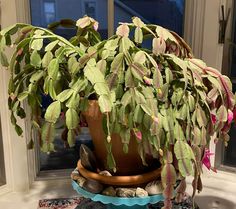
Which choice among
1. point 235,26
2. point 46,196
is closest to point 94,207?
point 46,196

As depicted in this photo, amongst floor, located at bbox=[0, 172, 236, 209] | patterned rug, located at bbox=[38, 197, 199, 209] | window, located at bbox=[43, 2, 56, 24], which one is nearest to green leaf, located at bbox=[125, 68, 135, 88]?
patterned rug, located at bbox=[38, 197, 199, 209]

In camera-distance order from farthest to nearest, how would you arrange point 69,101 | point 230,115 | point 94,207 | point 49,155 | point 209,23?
point 49,155 < point 209,23 < point 94,207 < point 230,115 < point 69,101

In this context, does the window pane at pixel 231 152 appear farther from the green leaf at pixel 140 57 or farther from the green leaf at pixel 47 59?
the green leaf at pixel 47 59

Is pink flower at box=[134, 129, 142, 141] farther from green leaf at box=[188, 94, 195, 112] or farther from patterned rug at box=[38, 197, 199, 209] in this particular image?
patterned rug at box=[38, 197, 199, 209]

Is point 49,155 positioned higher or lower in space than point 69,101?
lower

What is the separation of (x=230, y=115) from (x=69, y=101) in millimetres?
538

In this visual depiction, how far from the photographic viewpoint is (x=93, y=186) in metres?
1.13

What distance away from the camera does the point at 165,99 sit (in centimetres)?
101

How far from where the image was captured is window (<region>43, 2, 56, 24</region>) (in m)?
1.75

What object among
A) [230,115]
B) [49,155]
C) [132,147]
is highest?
[230,115]

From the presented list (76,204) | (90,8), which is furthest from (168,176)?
(90,8)

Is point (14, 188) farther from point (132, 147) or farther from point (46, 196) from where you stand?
point (132, 147)

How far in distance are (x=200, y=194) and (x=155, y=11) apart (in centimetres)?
98

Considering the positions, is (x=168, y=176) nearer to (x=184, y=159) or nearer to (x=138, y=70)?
(x=184, y=159)
